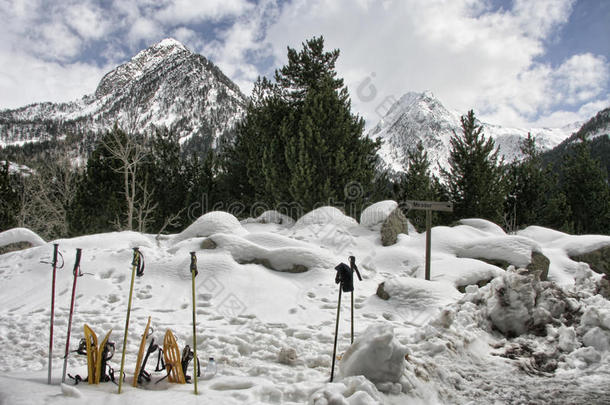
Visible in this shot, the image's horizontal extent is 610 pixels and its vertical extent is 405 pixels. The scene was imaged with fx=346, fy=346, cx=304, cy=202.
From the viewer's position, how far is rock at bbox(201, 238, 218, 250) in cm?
773

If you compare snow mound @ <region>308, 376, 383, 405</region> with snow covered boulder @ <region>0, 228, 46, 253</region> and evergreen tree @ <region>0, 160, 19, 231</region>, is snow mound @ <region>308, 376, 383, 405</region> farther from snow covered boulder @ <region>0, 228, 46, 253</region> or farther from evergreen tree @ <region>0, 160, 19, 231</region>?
evergreen tree @ <region>0, 160, 19, 231</region>

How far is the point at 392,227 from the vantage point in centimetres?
1017

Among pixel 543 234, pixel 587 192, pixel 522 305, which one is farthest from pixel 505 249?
pixel 587 192

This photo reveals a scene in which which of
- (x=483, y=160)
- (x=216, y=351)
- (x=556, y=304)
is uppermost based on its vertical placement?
(x=483, y=160)

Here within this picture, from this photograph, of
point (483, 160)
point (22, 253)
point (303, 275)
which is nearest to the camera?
point (303, 275)

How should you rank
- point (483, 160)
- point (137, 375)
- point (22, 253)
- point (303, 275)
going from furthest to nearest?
1. point (483, 160)
2. point (22, 253)
3. point (303, 275)
4. point (137, 375)

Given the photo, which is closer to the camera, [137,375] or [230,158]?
[137,375]

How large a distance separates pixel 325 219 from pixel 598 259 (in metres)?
7.83

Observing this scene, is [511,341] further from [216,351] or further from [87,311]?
[87,311]

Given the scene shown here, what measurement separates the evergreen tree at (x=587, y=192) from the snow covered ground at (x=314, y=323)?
1473 cm

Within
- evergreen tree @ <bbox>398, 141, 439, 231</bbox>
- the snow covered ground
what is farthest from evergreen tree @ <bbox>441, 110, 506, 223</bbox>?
the snow covered ground

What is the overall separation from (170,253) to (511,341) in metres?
6.52

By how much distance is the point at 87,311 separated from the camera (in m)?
5.11

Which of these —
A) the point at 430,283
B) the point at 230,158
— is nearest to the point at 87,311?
the point at 430,283
